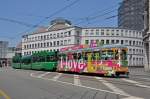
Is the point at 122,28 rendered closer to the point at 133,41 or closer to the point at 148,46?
the point at 133,41

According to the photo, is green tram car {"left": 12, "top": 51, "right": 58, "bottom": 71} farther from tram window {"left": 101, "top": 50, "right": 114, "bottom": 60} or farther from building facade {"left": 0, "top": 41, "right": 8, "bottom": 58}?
building facade {"left": 0, "top": 41, "right": 8, "bottom": 58}

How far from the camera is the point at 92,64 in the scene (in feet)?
114

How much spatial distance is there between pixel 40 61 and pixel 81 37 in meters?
66.9

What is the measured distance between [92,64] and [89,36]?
278 feet

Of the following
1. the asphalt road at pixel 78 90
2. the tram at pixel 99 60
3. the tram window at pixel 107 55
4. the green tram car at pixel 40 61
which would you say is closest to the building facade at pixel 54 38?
the green tram car at pixel 40 61

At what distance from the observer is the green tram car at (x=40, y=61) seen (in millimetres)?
47350

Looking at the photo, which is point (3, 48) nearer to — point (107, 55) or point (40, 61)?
point (40, 61)

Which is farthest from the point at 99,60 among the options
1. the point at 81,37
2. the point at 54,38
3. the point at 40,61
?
the point at 54,38

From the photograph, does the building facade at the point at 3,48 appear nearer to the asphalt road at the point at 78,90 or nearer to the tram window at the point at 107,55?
the tram window at the point at 107,55

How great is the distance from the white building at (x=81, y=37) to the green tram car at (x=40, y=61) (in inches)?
1982

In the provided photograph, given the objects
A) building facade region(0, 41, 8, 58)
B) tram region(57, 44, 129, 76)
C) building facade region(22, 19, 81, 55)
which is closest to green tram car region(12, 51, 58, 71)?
tram region(57, 44, 129, 76)

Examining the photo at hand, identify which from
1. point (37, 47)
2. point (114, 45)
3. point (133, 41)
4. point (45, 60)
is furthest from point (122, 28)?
point (114, 45)

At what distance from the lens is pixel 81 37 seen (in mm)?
119500

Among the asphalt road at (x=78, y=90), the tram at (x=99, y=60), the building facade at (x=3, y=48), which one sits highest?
the building facade at (x=3, y=48)
